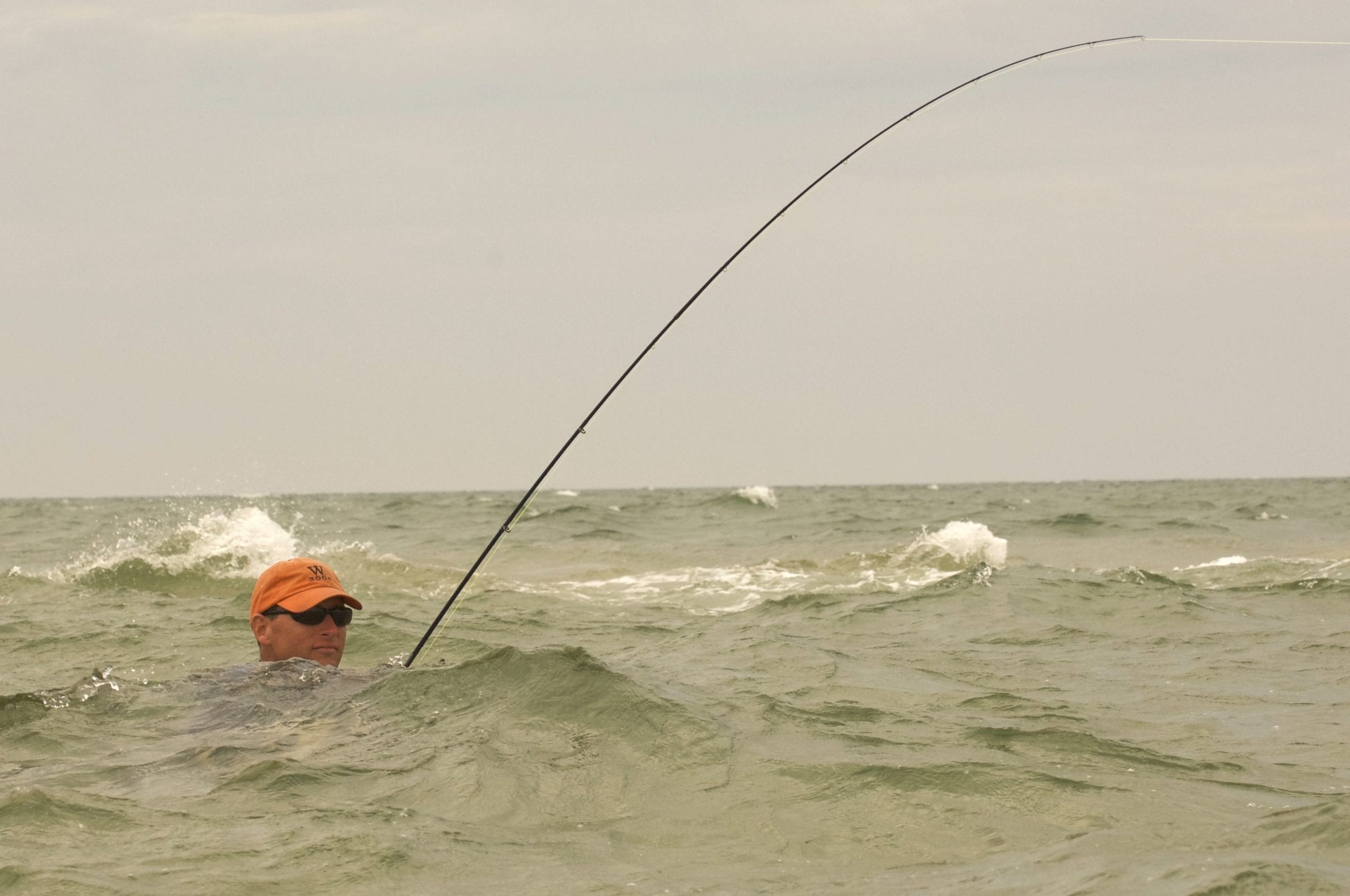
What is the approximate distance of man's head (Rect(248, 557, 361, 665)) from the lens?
5.20 m

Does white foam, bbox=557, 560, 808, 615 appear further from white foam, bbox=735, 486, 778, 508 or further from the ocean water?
white foam, bbox=735, 486, 778, 508

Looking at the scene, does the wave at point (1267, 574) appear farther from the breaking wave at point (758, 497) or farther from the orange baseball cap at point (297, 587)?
the breaking wave at point (758, 497)

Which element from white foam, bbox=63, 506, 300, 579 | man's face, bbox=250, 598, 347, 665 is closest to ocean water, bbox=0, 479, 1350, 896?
man's face, bbox=250, 598, 347, 665

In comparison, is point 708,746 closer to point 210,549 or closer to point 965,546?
point 210,549

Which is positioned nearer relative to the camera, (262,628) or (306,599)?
(306,599)

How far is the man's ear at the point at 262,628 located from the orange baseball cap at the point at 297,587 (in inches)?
2.0

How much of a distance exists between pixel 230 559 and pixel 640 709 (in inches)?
385

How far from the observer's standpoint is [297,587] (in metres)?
5.20

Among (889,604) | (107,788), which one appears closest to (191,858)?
(107,788)

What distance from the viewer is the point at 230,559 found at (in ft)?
44.8

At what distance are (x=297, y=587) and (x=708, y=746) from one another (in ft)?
5.78

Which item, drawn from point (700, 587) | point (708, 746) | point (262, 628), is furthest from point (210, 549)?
point (708, 746)

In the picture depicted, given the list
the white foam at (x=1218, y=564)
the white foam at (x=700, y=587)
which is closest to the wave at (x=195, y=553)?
the white foam at (x=700, y=587)

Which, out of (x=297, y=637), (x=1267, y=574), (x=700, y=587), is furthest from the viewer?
(x=700, y=587)
